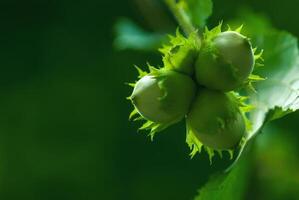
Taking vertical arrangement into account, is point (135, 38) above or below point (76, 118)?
above

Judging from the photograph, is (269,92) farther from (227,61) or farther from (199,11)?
(227,61)

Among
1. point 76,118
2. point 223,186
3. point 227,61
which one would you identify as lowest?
point 223,186

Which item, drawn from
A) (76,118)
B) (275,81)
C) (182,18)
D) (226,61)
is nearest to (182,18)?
(182,18)

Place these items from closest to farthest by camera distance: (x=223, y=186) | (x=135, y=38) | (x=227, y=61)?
(x=227, y=61)
(x=223, y=186)
(x=135, y=38)

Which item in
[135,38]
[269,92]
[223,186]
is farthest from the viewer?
[135,38]

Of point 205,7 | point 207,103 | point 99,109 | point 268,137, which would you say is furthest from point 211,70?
point 99,109

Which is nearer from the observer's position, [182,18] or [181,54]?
[181,54]

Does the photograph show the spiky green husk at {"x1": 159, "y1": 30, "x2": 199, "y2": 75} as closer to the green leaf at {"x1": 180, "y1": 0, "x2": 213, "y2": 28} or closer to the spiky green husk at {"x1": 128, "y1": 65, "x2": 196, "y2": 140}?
the spiky green husk at {"x1": 128, "y1": 65, "x2": 196, "y2": 140}

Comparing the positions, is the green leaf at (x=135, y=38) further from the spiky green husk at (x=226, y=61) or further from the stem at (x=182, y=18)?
the spiky green husk at (x=226, y=61)
